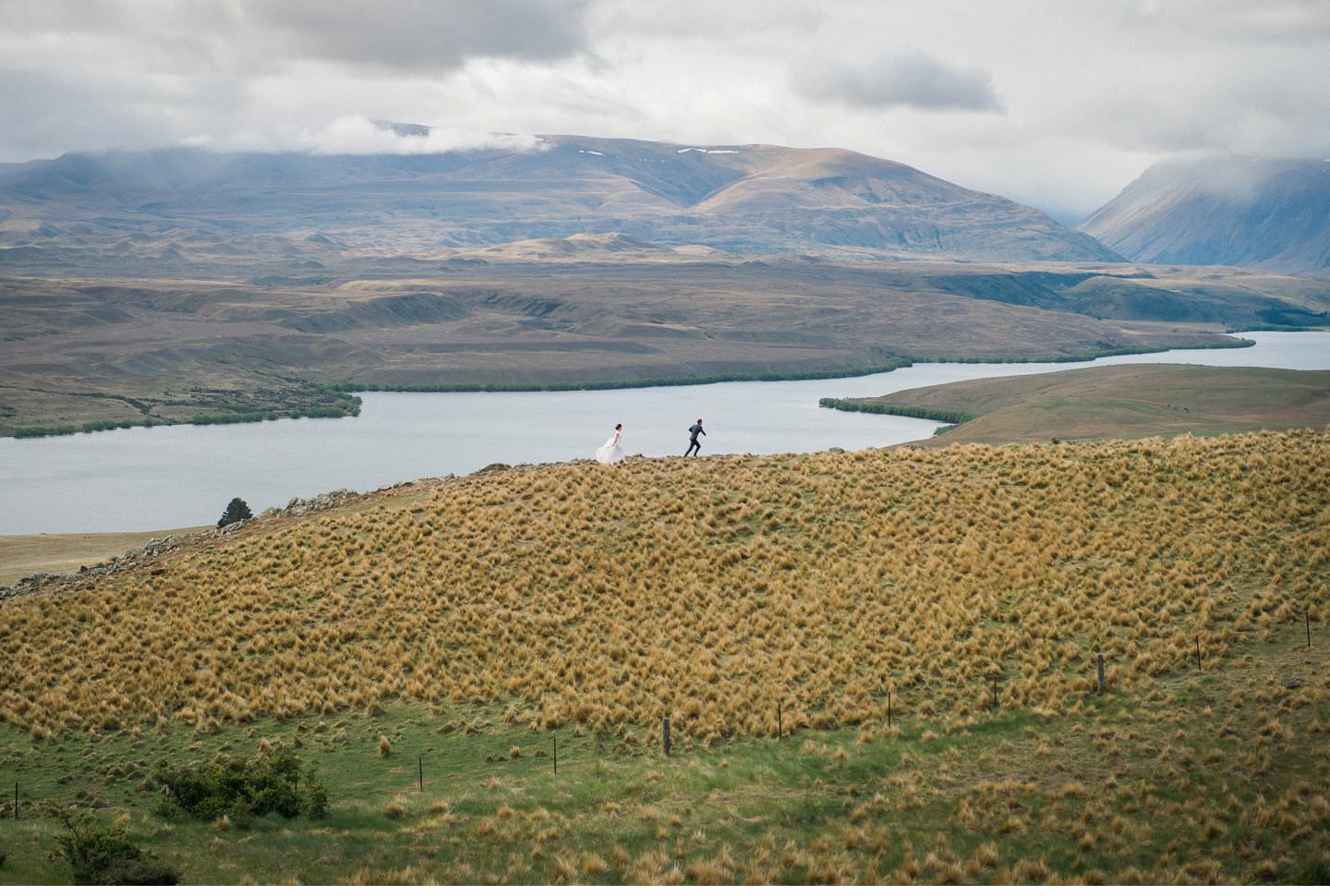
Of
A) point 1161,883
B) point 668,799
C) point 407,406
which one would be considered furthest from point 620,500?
point 407,406

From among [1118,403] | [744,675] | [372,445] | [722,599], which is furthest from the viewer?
[372,445]

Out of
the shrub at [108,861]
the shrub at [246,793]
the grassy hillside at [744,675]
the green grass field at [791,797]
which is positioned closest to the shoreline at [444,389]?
the grassy hillside at [744,675]

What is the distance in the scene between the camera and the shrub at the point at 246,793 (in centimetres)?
1617

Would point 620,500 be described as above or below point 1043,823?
above

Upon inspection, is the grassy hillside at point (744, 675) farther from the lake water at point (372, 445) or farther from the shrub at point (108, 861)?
the lake water at point (372, 445)

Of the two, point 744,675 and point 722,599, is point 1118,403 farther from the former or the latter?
point 744,675

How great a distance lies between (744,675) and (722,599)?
153 inches

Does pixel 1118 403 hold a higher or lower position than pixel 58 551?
higher

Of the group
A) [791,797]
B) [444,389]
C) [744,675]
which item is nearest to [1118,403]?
[444,389]

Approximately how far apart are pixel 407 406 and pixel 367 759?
130457 millimetres

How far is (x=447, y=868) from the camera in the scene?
1427cm

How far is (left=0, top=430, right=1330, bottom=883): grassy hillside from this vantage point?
598 inches

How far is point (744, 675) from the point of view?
75.0ft

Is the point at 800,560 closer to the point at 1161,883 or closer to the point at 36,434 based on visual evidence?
the point at 1161,883
